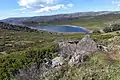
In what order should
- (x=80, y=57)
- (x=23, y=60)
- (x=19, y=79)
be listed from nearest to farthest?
(x=19, y=79) < (x=80, y=57) < (x=23, y=60)

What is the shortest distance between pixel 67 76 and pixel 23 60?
32306 millimetres

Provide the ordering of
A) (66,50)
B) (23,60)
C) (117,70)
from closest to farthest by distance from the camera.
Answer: (117,70)
(66,50)
(23,60)

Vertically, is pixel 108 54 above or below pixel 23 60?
above

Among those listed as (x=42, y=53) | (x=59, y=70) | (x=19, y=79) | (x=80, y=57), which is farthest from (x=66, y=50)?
(x=42, y=53)

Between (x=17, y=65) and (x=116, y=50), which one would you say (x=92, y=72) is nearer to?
(x=116, y=50)

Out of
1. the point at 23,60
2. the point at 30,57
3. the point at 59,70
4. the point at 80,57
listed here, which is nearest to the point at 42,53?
the point at 30,57

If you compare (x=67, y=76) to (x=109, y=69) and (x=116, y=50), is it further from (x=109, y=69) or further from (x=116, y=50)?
(x=116, y=50)

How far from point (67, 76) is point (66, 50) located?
666 inches

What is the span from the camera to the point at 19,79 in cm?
1702

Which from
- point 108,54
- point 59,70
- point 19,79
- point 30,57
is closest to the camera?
point 59,70

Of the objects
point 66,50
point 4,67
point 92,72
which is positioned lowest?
point 4,67

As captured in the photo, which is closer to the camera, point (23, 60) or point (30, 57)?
point (23, 60)

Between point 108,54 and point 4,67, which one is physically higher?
point 108,54

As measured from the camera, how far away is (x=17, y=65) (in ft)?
135
